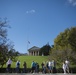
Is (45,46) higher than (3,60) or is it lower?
higher

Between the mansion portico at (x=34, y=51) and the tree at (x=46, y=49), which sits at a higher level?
the mansion portico at (x=34, y=51)

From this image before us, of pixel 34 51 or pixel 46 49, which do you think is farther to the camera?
pixel 34 51

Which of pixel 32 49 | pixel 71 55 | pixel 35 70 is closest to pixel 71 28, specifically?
pixel 71 55

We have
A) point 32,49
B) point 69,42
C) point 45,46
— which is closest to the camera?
point 69,42

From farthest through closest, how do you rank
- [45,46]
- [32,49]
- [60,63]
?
[32,49] < [45,46] < [60,63]

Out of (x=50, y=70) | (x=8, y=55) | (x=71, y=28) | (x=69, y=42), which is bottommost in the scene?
(x=50, y=70)

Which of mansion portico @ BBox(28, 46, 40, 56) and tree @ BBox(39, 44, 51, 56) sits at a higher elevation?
mansion portico @ BBox(28, 46, 40, 56)

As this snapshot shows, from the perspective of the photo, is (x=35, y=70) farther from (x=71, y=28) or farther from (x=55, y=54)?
(x=71, y=28)

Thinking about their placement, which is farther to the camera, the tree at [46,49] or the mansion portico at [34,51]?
the mansion portico at [34,51]

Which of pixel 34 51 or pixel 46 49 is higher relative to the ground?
pixel 34 51

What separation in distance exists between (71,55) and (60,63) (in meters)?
3.81

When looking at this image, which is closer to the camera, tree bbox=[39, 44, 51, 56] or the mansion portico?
tree bbox=[39, 44, 51, 56]

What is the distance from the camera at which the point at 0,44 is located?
43.4m

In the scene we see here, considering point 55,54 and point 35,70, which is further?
point 55,54
